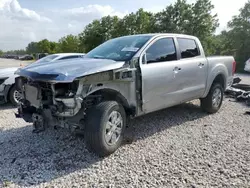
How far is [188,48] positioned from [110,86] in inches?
94.2

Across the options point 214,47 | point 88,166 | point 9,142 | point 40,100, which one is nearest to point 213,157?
point 88,166

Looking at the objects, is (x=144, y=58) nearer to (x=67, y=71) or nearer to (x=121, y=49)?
(x=121, y=49)

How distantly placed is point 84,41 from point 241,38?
1935 cm

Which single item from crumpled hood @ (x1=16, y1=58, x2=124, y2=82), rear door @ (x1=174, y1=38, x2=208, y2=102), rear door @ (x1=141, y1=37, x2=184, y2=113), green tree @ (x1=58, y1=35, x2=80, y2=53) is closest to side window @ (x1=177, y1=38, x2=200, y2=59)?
rear door @ (x1=174, y1=38, x2=208, y2=102)

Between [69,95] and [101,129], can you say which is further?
[101,129]

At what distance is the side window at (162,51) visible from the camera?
437cm

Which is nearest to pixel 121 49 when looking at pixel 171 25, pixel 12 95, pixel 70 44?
pixel 12 95

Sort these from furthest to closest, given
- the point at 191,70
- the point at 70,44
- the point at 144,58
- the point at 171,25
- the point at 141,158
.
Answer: the point at 70,44 → the point at 171,25 → the point at 191,70 → the point at 144,58 → the point at 141,158

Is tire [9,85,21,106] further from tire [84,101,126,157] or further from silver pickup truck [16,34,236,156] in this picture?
tire [84,101,126,157]

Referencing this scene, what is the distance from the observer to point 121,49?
448 cm

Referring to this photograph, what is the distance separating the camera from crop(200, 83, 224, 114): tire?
594 centimetres

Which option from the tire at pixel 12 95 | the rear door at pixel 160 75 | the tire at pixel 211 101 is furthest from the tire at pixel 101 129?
the tire at pixel 12 95

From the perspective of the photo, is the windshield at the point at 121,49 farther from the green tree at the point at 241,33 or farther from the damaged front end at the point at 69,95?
the green tree at the point at 241,33

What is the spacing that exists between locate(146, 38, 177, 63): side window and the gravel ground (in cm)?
138
